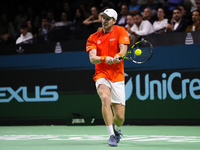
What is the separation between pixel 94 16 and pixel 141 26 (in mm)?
2012

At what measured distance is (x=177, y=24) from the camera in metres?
10.4

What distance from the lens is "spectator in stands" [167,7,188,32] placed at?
33.1 feet

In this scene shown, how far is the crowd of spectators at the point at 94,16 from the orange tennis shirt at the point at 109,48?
382cm

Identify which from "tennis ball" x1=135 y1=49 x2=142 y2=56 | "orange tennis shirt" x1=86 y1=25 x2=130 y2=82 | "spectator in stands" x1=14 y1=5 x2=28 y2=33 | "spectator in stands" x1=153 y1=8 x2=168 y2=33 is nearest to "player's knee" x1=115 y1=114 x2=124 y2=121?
"orange tennis shirt" x1=86 y1=25 x2=130 y2=82

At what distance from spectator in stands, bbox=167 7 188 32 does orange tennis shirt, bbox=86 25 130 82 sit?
4185 mm

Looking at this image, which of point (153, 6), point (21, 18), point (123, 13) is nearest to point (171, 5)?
point (153, 6)

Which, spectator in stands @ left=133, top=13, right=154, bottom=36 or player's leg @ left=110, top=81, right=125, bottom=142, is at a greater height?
spectator in stands @ left=133, top=13, right=154, bottom=36

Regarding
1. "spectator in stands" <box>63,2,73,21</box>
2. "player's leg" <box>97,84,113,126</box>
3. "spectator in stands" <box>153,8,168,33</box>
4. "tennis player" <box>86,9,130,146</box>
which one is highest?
"spectator in stands" <box>63,2,73,21</box>

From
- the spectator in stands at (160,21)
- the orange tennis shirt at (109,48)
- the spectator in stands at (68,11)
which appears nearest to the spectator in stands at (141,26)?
the spectator in stands at (160,21)

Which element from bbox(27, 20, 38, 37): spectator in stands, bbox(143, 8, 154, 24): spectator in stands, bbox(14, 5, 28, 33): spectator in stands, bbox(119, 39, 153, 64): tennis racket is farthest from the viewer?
bbox(14, 5, 28, 33): spectator in stands

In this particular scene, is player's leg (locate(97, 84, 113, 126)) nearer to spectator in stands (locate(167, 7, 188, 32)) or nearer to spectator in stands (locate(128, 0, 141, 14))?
spectator in stands (locate(167, 7, 188, 32))

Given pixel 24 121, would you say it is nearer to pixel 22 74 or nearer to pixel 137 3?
pixel 22 74

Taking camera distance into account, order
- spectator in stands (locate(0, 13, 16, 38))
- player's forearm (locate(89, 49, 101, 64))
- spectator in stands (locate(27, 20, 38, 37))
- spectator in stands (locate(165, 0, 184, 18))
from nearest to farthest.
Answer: player's forearm (locate(89, 49, 101, 64)) → spectator in stands (locate(165, 0, 184, 18)) → spectator in stands (locate(27, 20, 38, 37)) → spectator in stands (locate(0, 13, 16, 38))

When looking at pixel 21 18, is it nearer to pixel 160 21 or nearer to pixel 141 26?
pixel 141 26
